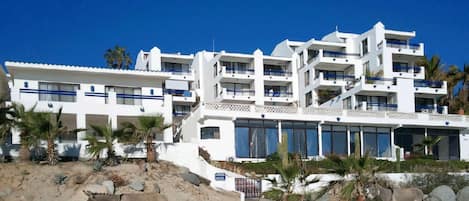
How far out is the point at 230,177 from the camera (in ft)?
130

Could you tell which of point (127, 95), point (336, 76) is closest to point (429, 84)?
point (336, 76)

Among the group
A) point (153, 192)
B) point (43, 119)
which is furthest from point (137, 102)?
point (153, 192)

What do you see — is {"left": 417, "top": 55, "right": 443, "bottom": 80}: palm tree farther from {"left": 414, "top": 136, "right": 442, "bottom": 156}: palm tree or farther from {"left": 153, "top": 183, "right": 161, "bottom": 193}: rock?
{"left": 153, "top": 183, "right": 161, "bottom": 193}: rock

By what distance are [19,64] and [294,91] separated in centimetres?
3506

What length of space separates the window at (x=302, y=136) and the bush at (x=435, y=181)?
10592mm

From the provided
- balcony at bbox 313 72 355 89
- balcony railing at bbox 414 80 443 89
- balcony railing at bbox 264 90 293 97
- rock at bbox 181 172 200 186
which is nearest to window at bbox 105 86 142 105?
rock at bbox 181 172 200 186

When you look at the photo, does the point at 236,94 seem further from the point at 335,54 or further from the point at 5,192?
the point at 5,192

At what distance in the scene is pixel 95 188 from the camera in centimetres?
3300

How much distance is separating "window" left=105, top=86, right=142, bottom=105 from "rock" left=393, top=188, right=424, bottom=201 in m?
19.8

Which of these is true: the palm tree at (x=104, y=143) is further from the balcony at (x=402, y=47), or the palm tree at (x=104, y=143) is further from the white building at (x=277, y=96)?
the balcony at (x=402, y=47)

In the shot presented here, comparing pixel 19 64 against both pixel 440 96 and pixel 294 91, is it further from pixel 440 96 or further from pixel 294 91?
pixel 440 96

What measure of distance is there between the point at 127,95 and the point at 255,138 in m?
10.1

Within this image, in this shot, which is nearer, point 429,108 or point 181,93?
point 429,108

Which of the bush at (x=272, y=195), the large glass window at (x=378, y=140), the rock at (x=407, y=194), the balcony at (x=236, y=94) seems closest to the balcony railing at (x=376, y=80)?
the large glass window at (x=378, y=140)
